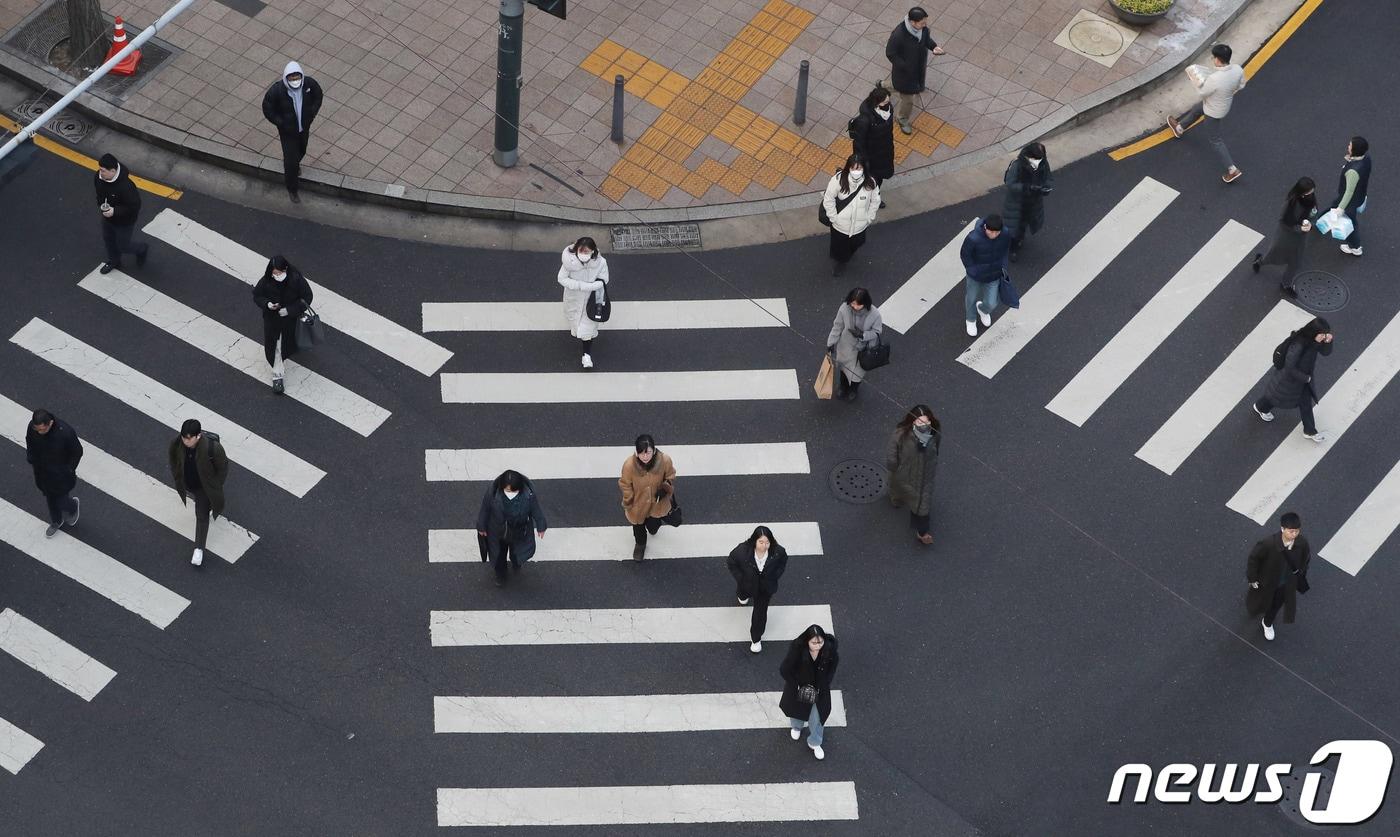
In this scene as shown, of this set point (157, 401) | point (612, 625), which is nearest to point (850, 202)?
point (612, 625)

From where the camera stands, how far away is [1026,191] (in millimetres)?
19266

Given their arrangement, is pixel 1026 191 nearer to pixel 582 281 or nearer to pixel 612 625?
pixel 582 281

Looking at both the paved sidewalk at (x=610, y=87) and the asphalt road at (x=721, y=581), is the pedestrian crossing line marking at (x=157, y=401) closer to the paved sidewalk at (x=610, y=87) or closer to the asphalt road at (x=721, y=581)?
the asphalt road at (x=721, y=581)

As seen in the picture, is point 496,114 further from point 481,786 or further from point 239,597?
point 481,786

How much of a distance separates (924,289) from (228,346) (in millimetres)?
7571

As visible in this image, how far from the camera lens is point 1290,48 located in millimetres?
22406

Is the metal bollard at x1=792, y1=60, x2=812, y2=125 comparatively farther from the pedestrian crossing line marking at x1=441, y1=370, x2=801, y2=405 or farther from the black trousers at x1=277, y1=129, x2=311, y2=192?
the black trousers at x1=277, y1=129, x2=311, y2=192

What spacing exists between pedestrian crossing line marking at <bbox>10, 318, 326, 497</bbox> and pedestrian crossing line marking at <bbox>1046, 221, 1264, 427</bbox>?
7876 millimetres

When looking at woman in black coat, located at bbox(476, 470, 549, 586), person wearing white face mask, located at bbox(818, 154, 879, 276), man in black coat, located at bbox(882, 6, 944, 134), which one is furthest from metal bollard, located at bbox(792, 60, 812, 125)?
woman in black coat, located at bbox(476, 470, 549, 586)

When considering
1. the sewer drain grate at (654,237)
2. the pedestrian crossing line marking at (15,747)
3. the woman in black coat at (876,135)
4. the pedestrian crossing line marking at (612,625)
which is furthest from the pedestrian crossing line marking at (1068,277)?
the pedestrian crossing line marking at (15,747)

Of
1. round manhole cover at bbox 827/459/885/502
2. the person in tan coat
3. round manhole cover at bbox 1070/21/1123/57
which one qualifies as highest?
round manhole cover at bbox 1070/21/1123/57

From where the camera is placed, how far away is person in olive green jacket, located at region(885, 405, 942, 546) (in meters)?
16.4

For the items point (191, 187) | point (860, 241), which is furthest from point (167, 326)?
point (860, 241)

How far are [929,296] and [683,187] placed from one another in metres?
3.20
